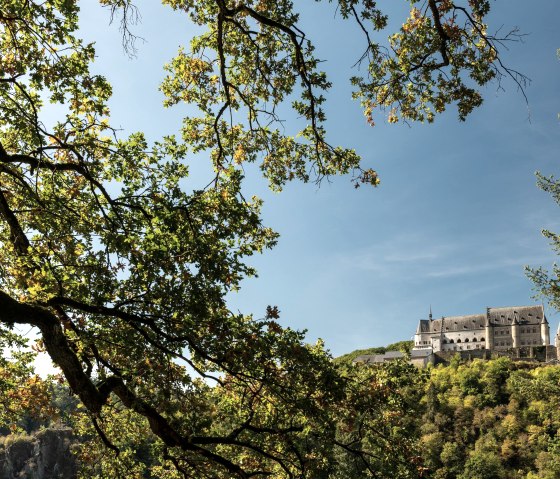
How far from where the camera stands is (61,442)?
89125mm

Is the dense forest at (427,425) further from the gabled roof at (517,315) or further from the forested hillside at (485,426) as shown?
the gabled roof at (517,315)

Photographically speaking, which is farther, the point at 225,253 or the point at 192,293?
the point at 225,253

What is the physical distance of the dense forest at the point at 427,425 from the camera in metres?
10.4

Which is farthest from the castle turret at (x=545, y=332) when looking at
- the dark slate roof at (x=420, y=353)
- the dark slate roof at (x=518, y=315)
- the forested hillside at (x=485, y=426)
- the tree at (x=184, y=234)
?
the tree at (x=184, y=234)

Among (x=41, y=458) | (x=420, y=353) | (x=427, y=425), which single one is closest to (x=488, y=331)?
(x=420, y=353)

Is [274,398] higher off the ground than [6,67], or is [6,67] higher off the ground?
[6,67]

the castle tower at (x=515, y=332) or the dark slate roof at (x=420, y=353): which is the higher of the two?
the castle tower at (x=515, y=332)

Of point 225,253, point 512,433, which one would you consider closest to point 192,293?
point 225,253

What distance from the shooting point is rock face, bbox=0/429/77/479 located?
8712 cm

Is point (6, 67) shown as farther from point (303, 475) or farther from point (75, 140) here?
point (303, 475)

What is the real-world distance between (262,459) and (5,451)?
97776mm

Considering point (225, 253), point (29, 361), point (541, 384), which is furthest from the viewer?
point (541, 384)

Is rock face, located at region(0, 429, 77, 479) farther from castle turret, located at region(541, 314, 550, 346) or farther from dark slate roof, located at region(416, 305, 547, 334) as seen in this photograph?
castle turret, located at region(541, 314, 550, 346)

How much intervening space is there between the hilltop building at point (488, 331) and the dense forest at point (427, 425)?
79.8 feet
